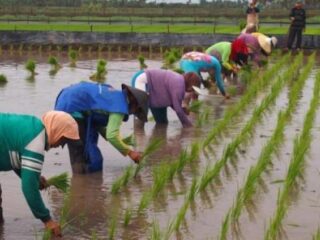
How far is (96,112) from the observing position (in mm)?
6430

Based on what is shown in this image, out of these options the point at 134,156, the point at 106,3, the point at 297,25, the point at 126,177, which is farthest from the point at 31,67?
the point at 106,3

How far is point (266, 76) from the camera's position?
13180 mm

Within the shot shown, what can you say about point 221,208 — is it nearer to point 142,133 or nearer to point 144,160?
point 144,160

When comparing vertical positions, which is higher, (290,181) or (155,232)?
(155,232)

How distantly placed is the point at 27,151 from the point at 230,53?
928cm

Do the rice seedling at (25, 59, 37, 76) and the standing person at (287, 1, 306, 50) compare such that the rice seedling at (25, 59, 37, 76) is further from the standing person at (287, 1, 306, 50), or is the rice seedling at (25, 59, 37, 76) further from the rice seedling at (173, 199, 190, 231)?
the rice seedling at (173, 199, 190, 231)

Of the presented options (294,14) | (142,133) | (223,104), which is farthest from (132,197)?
(294,14)

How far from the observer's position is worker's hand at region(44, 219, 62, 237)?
469 centimetres

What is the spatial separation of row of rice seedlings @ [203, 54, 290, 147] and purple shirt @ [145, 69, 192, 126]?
0.50m

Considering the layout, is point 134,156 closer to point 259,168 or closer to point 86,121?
point 86,121

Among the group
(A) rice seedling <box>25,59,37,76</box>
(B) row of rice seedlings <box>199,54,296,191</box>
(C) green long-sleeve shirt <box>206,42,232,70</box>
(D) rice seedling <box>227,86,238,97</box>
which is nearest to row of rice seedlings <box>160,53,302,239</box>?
(B) row of rice seedlings <box>199,54,296,191</box>

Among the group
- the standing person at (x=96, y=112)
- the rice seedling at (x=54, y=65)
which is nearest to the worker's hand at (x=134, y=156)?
the standing person at (x=96, y=112)

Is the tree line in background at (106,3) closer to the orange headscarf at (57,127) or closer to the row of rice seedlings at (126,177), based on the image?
the row of rice seedlings at (126,177)

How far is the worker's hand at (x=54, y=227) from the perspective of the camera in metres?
4.69
